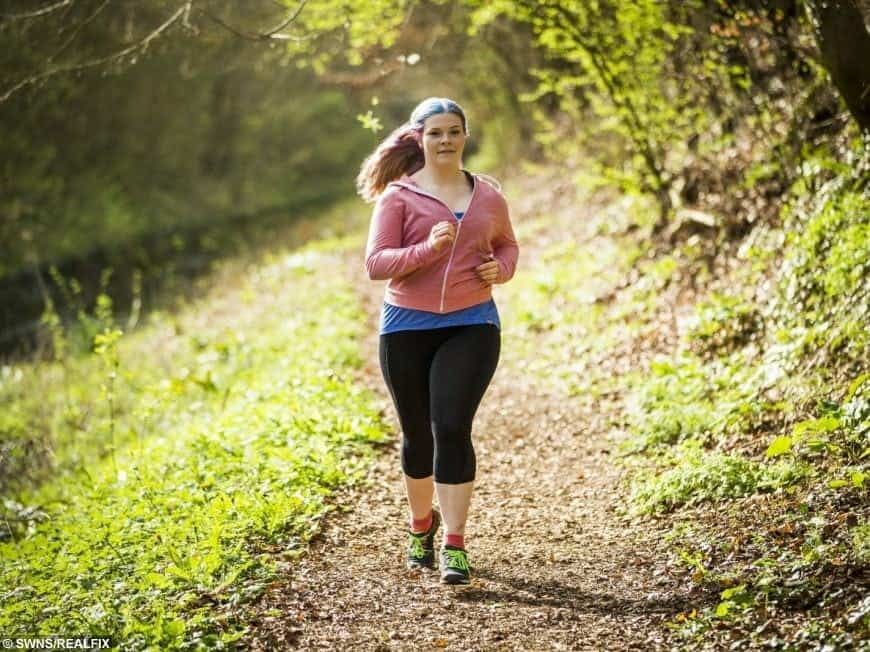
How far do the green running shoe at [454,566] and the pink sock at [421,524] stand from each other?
271 mm

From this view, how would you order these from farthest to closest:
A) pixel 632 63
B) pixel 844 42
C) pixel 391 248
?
pixel 632 63
pixel 844 42
pixel 391 248

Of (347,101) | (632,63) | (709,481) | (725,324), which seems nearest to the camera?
(709,481)

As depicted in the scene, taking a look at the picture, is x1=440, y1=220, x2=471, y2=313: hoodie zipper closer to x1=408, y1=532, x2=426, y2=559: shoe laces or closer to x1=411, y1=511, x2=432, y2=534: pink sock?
x1=411, y1=511, x2=432, y2=534: pink sock

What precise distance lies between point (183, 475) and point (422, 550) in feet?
7.01

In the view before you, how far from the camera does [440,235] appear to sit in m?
4.36

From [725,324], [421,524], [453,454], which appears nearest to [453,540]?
[421,524]

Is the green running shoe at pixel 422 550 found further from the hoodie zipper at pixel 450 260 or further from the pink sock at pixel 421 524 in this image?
the hoodie zipper at pixel 450 260

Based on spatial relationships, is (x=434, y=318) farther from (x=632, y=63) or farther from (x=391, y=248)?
(x=632, y=63)

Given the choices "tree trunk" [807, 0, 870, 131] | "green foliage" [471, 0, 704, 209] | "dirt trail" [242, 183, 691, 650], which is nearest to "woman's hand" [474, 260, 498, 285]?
"dirt trail" [242, 183, 691, 650]

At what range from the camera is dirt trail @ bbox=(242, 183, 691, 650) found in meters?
4.17

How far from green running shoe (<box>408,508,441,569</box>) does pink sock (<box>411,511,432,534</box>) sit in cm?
2

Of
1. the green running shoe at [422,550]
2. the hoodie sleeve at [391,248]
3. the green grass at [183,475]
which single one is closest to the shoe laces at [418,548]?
the green running shoe at [422,550]

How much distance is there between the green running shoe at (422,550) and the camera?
194 inches

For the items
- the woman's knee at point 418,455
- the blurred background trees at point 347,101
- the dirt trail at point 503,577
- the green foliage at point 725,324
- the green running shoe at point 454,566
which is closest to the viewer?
the dirt trail at point 503,577
